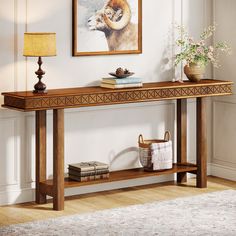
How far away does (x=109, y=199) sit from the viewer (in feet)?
20.2

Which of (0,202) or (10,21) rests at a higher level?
(10,21)

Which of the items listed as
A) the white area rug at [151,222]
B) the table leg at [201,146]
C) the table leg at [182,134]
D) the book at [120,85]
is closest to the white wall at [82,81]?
the table leg at [182,134]

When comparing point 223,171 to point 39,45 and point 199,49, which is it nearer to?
point 199,49

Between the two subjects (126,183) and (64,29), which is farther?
(126,183)

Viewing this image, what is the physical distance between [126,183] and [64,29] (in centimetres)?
157

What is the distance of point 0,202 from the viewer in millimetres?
5918

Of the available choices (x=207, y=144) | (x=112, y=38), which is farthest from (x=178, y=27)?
(x=207, y=144)

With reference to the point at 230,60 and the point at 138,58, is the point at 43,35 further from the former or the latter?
the point at 230,60

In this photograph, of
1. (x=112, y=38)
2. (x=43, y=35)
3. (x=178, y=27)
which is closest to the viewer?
(x=43, y=35)

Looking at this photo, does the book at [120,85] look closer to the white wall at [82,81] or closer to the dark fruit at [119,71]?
the dark fruit at [119,71]

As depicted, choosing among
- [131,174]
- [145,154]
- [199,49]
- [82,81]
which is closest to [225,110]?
[199,49]

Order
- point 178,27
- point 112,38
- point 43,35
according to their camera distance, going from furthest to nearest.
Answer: point 178,27
point 112,38
point 43,35

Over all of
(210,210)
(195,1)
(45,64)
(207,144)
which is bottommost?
(210,210)

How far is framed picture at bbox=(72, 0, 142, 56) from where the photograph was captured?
6125 millimetres
